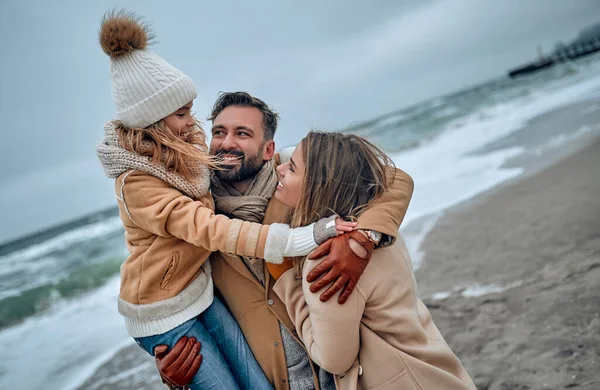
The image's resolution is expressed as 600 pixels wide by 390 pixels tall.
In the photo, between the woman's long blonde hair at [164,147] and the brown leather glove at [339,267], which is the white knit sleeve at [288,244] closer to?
the brown leather glove at [339,267]

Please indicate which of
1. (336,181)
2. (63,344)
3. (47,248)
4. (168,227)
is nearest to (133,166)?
(168,227)

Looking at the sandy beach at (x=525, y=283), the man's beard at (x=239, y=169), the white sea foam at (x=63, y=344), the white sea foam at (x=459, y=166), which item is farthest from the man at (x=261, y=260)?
the white sea foam at (x=459, y=166)

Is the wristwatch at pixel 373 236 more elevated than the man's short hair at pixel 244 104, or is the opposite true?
the man's short hair at pixel 244 104

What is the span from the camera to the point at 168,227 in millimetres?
2234

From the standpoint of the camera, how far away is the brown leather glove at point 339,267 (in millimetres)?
1963

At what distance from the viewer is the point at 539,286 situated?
182 inches

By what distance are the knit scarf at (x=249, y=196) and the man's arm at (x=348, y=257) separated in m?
0.63

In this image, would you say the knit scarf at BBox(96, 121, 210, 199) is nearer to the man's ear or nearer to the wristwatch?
the man's ear

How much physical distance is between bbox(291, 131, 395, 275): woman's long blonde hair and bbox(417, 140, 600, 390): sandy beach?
217 cm

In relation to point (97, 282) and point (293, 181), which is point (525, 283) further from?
point (97, 282)

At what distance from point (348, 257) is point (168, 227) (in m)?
0.89

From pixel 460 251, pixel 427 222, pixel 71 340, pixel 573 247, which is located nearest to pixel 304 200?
pixel 573 247

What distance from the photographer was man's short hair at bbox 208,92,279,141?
2.95 metres

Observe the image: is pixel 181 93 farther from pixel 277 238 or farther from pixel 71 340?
pixel 71 340
